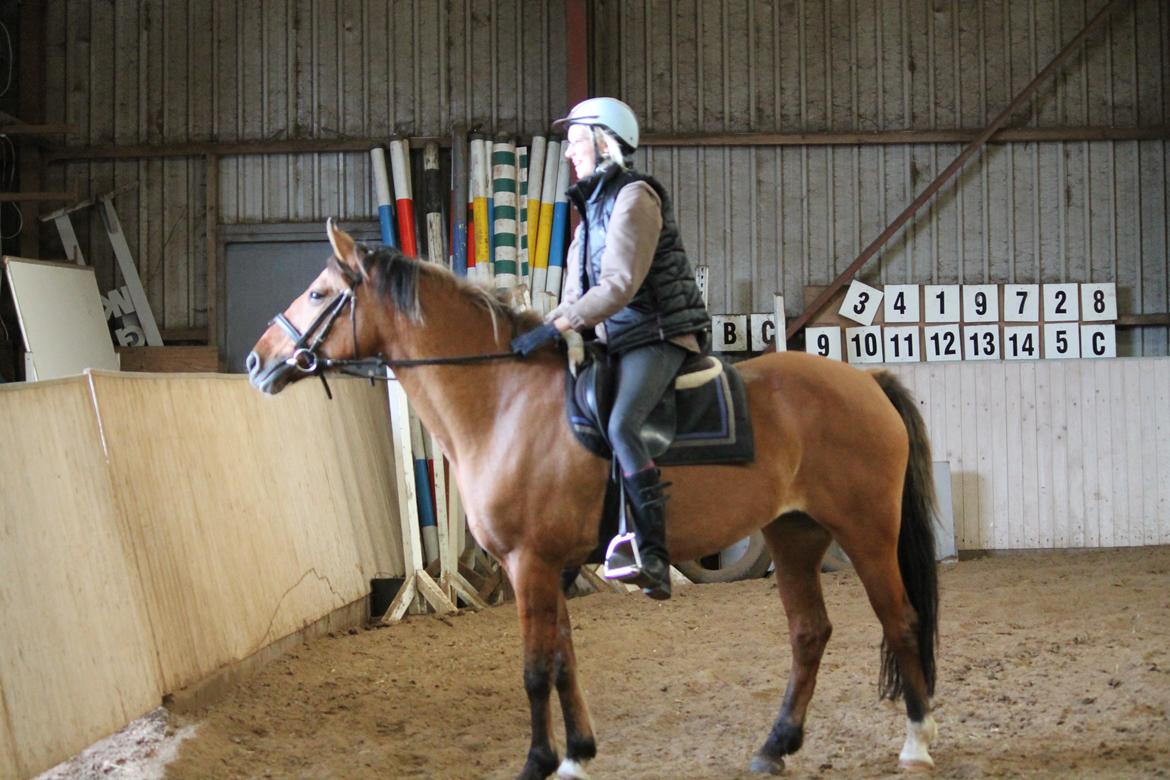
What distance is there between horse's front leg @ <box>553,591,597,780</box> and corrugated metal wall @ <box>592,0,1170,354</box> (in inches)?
274

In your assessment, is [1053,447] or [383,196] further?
[383,196]

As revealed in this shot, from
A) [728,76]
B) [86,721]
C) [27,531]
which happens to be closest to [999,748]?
[86,721]

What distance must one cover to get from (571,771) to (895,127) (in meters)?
8.36

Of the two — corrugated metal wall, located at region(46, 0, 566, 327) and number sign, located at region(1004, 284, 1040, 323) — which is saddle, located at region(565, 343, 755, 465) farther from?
number sign, located at region(1004, 284, 1040, 323)

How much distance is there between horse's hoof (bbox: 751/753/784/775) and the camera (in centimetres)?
413

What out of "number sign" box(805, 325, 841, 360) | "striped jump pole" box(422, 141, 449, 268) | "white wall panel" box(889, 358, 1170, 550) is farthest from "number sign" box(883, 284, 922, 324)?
"striped jump pole" box(422, 141, 449, 268)

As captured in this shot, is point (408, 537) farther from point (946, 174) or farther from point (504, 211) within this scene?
point (946, 174)

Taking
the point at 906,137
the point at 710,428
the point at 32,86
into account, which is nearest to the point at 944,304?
the point at 906,137

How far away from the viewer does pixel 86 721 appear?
3.88 m

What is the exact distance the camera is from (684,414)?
157 inches

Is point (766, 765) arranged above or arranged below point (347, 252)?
below

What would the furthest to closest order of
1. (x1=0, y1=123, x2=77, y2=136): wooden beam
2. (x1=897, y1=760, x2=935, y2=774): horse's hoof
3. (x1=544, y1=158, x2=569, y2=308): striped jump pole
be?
1. (x1=544, y1=158, x2=569, y2=308): striped jump pole
2. (x1=0, y1=123, x2=77, y2=136): wooden beam
3. (x1=897, y1=760, x2=935, y2=774): horse's hoof

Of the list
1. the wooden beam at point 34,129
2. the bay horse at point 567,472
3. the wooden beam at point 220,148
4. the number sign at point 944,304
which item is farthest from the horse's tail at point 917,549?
the wooden beam at point 34,129

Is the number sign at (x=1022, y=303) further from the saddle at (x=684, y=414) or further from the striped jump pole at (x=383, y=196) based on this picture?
the saddle at (x=684, y=414)
